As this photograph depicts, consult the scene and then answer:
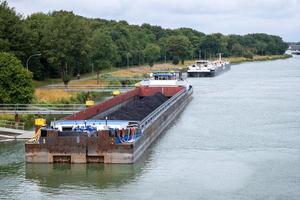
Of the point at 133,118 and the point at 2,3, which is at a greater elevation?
the point at 2,3

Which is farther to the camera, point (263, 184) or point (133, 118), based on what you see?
point (133, 118)

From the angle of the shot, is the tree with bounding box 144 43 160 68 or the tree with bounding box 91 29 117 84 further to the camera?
the tree with bounding box 144 43 160 68

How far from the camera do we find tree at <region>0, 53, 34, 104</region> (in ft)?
147

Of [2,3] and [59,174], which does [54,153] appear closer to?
[59,174]

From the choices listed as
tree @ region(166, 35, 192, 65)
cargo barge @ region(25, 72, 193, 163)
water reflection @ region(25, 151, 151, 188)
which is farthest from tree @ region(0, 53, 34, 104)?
tree @ region(166, 35, 192, 65)

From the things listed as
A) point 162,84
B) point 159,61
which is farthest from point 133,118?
point 159,61

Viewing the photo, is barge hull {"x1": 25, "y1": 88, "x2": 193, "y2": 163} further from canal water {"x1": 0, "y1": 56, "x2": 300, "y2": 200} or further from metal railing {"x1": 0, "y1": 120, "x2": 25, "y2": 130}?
metal railing {"x1": 0, "y1": 120, "x2": 25, "y2": 130}

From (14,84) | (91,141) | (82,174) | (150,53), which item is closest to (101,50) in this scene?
(14,84)

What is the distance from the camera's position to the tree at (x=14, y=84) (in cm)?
4484

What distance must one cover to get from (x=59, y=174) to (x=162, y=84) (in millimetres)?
34932

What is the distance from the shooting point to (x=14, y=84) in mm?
45344

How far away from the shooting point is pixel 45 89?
60812 mm

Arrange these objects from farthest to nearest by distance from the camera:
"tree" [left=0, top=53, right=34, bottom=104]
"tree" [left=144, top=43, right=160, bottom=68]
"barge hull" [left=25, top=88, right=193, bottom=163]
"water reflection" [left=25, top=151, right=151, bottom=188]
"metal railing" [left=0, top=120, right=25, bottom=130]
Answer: "tree" [left=144, top=43, right=160, bottom=68] → "tree" [left=0, top=53, right=34, bottom=104] → "metal railing" [left=0, top=120, right=25, bottom=130] → "barge hull" [left=25, top=88, right=193, bottom=163] → "water reflection" [left=25, top=151, right=151, bottom=188]

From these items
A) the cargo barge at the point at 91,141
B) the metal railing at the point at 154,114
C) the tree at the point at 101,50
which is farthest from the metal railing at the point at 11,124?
the tree at the point at 101,50
